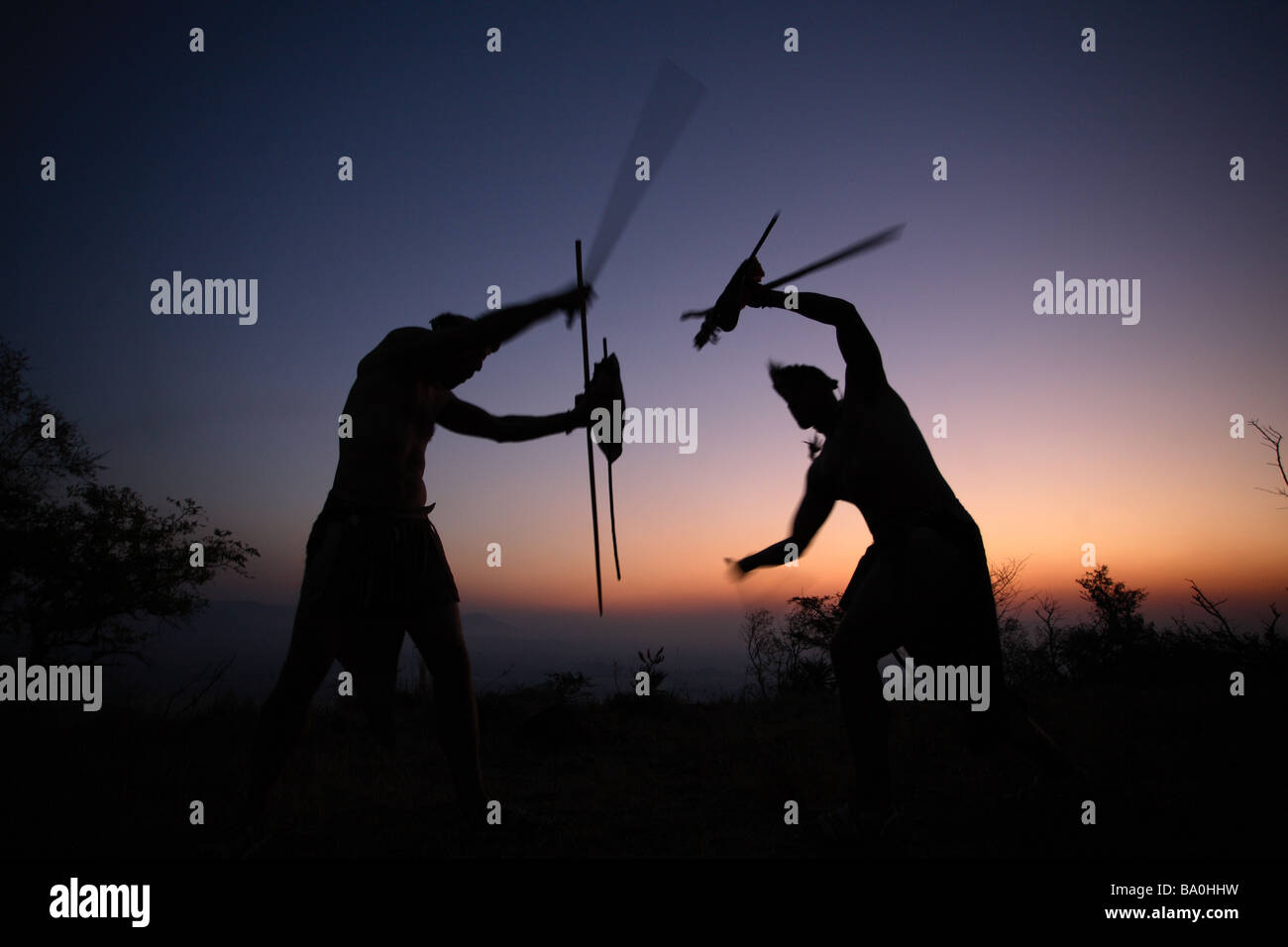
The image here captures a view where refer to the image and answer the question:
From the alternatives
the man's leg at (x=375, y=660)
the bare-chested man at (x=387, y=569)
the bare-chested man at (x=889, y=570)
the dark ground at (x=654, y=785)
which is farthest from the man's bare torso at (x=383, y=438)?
the bare-chested man at (x=889, y=570)

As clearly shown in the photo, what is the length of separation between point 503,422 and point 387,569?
1.18 metres

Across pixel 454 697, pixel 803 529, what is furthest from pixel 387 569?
pixel 803 529

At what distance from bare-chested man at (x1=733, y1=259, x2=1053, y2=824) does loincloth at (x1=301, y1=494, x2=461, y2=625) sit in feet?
5.68

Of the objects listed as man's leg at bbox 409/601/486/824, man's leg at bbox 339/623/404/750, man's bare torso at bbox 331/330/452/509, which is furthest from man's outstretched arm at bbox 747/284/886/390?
man's leg at bbox 339/623/404/750

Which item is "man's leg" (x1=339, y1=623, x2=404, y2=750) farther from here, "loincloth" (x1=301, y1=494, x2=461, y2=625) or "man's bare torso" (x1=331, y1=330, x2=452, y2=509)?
"man's bare torso" (x1=331, y1=330, x2=452, y2=509)

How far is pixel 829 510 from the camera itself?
11.7 ft

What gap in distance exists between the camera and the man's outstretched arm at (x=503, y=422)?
361 cm

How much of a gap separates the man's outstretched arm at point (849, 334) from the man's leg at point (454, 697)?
2.23 meters

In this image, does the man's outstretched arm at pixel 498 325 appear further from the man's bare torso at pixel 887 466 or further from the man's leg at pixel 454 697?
the man's bare torso at pixel 887 466

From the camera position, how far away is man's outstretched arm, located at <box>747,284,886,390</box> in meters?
3.07

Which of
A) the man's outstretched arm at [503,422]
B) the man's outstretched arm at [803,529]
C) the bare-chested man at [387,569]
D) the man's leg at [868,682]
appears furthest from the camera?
the man's outstretched arm at [503,422]
